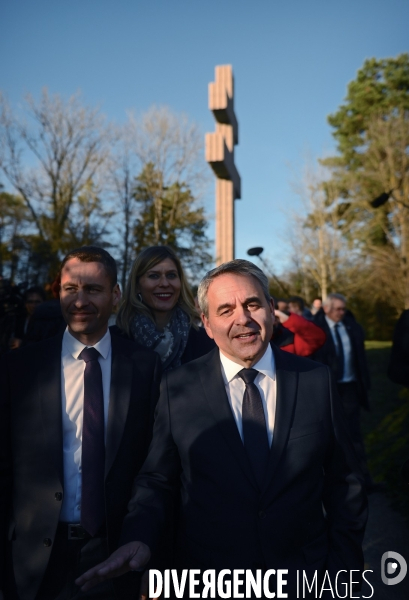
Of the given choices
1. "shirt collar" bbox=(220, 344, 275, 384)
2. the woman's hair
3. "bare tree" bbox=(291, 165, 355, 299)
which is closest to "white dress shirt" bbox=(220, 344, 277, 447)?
"shirt collar" bbox=(220, 344, 275, 384)

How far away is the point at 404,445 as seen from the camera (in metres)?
6.64

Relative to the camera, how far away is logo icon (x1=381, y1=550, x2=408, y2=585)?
3445mm

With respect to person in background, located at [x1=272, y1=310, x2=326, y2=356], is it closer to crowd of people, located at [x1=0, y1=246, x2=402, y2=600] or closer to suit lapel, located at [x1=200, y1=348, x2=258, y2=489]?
crowd of people, located at [x1=0, y1=246, x2=402, y2=600]

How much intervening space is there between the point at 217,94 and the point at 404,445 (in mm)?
5048

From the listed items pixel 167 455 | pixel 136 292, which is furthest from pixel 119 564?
pixel 136 292

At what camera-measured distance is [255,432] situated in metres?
2.08

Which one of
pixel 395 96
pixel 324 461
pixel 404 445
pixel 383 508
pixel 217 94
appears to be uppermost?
pixel 395 96

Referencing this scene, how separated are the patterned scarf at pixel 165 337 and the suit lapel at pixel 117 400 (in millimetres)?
722

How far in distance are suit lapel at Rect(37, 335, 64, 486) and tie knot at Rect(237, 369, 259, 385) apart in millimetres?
774

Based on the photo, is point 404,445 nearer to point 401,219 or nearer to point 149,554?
point 149,554

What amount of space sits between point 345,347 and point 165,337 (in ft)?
14.4

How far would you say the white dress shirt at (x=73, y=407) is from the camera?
2.29 m

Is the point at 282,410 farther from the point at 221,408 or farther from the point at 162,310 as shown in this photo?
the point at 162,310

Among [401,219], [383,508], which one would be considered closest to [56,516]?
[383,508]
